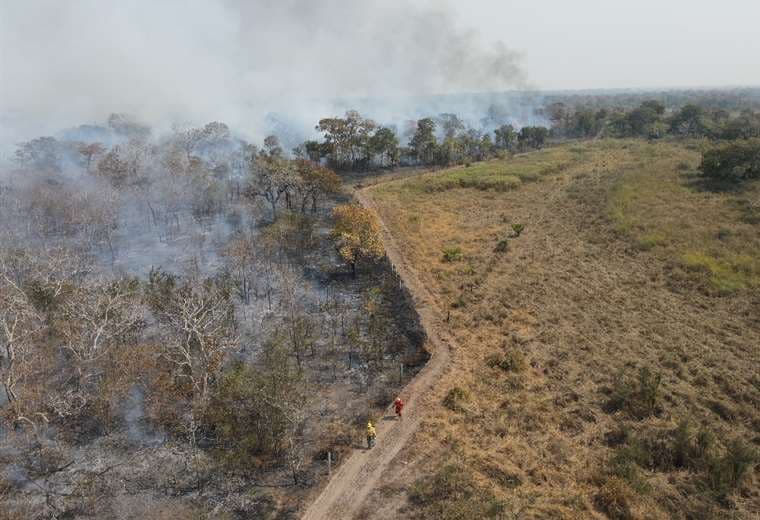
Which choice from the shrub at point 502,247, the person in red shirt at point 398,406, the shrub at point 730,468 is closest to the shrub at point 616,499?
the shrub at point 730,468

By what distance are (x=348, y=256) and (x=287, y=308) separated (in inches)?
267

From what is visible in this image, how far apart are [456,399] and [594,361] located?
29.4 feet

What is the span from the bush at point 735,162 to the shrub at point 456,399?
51043mm

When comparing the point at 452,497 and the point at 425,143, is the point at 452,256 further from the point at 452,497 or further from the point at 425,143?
the point at 425,143

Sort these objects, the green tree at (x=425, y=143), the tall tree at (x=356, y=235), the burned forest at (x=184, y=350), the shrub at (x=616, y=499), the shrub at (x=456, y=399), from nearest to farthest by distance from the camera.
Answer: the shrub at (x=616, y=499)
the burned forest at (x=184, y=350)
the shrub at (x=456, y=399)
the tall tree at (x=356, y=235)
the green tree at (x=425, y=143)

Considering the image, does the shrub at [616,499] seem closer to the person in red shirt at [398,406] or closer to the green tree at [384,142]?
the person in red shirt at [398,406]

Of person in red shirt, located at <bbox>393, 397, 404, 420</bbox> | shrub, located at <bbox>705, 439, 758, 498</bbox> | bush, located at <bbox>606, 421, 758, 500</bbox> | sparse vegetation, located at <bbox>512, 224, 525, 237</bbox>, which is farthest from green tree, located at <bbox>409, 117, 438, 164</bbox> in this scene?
shrub, located at <bbox>705, 439, 758, 498</bbox>

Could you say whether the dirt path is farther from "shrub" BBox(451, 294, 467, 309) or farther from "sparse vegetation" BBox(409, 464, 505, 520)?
"shrub" BBox(451, 294, 467, 309)

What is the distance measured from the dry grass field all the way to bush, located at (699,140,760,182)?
4465 millimetres

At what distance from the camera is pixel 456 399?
22891mm

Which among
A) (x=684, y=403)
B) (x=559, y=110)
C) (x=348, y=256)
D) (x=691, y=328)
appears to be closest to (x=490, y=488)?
(x=684, y=403)

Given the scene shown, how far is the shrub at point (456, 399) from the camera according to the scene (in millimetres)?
22656

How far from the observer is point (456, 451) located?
65.5 ft

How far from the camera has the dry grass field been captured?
59.0ft
